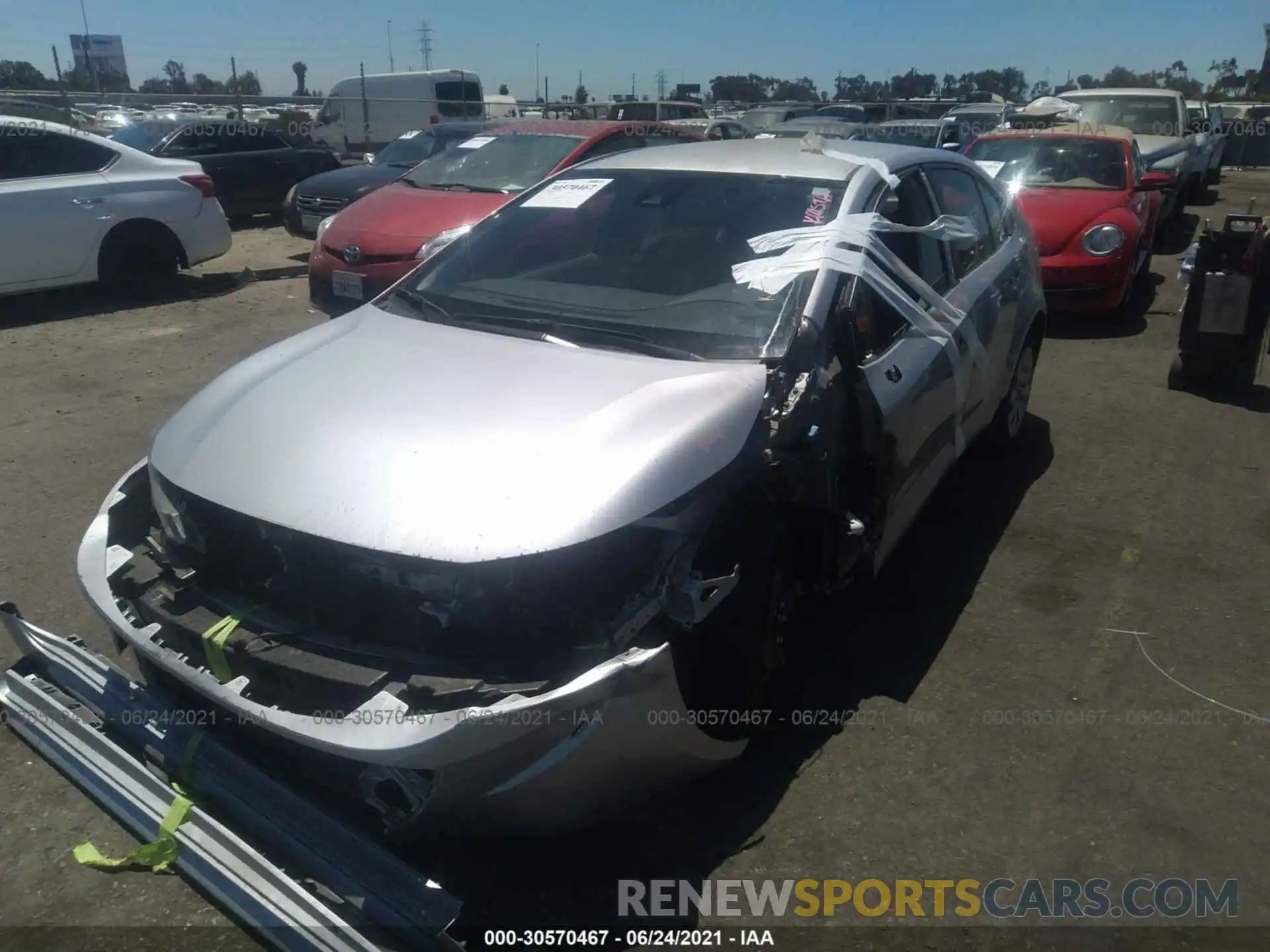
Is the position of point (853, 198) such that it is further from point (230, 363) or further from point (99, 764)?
point (230, 363)

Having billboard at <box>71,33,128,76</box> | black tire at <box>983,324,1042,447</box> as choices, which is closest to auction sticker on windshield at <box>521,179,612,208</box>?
black tire at <box>983,324,1042,447</box>

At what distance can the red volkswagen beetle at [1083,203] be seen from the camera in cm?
800

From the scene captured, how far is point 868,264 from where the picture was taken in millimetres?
3422

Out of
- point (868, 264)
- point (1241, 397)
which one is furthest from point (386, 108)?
point (868, 264)

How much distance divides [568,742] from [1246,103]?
40.4 metres

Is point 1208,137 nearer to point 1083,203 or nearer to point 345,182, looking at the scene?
point 1083,203

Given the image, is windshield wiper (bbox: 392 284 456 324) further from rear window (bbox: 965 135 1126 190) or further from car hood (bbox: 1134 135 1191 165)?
car hood (bbox: 1134 135 1191 165)

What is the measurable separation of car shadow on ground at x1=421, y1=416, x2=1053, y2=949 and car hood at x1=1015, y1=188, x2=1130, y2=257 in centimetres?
450

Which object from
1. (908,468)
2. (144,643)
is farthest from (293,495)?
(908,468)

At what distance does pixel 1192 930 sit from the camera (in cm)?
248

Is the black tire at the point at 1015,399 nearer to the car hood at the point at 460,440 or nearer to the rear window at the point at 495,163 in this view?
the car hood at the point at 460,440

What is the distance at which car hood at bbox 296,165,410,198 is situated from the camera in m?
11.7

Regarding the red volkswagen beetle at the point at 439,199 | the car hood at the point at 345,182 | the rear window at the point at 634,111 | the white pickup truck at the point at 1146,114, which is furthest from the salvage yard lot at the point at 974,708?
the rear window at the point at 634,111

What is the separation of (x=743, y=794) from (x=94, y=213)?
823cm
